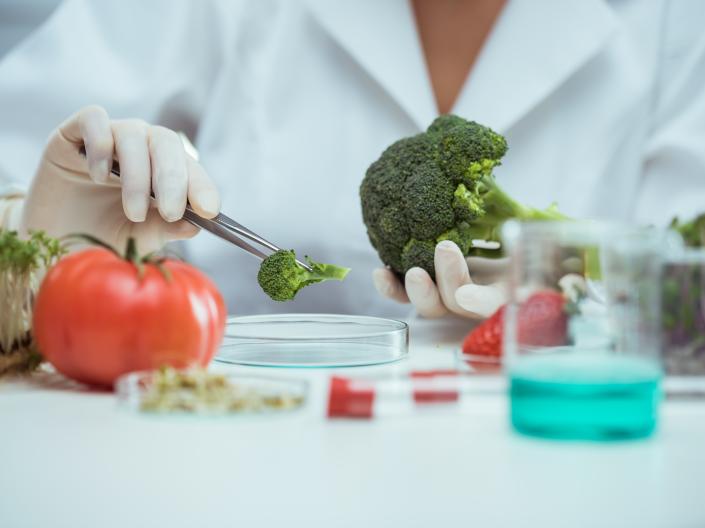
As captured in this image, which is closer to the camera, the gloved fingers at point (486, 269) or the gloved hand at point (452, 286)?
the gloved hand at point (452, 286)

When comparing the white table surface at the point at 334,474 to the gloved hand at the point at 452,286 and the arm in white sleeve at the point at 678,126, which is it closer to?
the gloved hand at the point at 452,286

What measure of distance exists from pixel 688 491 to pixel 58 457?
33 cm

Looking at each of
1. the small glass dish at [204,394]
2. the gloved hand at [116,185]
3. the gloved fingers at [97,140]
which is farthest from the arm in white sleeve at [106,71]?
the small glass dish at [204,394]

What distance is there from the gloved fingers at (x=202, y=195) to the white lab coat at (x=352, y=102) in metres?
0.56

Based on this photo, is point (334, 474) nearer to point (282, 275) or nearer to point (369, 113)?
point (282, 275)

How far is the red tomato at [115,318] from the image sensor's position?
53 cm

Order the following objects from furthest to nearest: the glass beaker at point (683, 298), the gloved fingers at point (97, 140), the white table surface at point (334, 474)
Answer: the gloved fingers at point (97, 140) < the glass beaker at point (683, 298) < the white table surface at point (334, 474)

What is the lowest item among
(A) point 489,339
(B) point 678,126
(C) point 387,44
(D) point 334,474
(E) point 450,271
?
(D) point 334,474

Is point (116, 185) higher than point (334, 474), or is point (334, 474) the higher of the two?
point (116, 185)

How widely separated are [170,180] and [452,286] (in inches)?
13.5

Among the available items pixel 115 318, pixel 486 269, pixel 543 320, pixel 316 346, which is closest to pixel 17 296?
pixel 115 318

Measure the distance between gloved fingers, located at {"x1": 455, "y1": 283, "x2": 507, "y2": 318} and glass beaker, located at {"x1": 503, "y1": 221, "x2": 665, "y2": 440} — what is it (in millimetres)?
377

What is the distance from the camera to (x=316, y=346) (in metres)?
0.73

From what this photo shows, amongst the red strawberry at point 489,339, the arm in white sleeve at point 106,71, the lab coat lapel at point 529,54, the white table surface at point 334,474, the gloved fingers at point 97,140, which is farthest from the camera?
the arm in white sleeve at point 106,71
